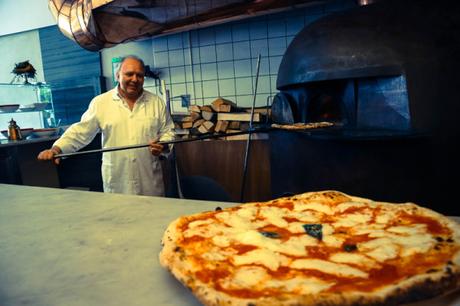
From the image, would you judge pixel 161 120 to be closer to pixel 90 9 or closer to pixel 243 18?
pixel 90 9

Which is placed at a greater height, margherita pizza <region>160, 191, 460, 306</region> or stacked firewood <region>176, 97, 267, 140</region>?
stacked firewood <region>176, 97, 267, 140</region>

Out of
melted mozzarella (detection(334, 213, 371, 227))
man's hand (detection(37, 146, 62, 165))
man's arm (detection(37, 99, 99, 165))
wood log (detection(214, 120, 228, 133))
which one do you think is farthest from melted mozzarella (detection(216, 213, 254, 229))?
wood log (detection(214, 120, 228, 133))

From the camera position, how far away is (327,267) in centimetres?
79

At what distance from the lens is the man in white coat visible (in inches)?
107

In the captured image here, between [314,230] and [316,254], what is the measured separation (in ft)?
0.40

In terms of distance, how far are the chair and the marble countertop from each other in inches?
25.4

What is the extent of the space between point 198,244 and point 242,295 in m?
0.28

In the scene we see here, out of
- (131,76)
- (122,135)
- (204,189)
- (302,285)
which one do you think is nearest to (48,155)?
(122,135)

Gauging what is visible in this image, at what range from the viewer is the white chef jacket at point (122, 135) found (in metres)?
2.76

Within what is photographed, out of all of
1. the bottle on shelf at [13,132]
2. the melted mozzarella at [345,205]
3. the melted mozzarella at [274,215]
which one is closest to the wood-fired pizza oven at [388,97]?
the melted mozzarella at [345,205]

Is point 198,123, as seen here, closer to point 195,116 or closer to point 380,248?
point 195,116

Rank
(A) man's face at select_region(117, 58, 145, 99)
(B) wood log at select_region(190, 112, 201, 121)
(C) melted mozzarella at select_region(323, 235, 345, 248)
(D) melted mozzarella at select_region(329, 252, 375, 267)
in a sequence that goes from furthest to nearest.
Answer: (B) wood log at select_region(190, 112, 201, 121)
(A) man's face at select_region(117, 58, 145, 99)
(C) melted mozzarella at select_region(323, 235, 345, 248)
(D) melted mozzarella at select_region(329, 252, 375, 267)

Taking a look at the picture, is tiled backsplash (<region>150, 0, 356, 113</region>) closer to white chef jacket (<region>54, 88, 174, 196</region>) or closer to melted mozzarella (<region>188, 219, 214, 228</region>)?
white chef jacket (<region>54, 88, 174, 196</region>)

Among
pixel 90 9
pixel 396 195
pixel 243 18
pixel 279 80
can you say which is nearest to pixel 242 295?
pixel 396 195
